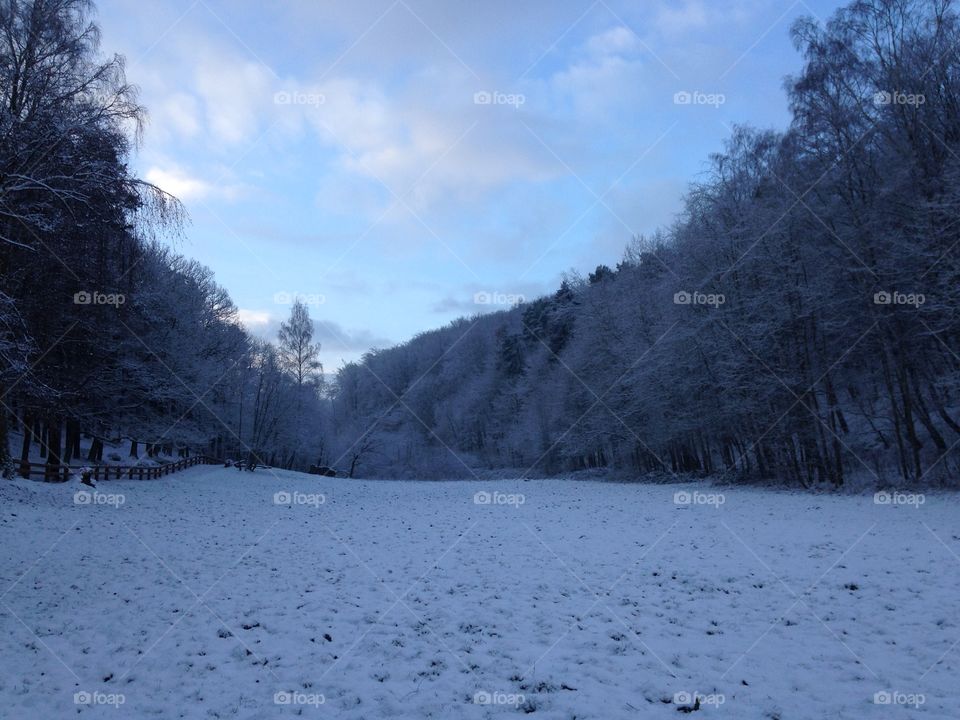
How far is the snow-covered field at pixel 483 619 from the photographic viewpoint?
5461mm

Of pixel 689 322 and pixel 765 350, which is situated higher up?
pixel 689 322

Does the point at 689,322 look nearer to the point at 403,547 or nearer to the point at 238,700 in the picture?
the point at 403,547

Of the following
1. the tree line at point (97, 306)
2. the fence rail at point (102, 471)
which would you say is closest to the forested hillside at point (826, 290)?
the tree line at point (97, 306)

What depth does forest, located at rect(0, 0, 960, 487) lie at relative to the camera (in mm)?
7656

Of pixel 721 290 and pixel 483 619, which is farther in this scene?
pixel 721 290

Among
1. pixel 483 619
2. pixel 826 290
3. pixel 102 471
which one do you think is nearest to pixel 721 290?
pixel 826 290

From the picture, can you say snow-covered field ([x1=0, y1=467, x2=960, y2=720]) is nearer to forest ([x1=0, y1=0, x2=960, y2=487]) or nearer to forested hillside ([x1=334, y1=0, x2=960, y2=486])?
forest ([x1=0, y1=0, x2=960, y2=487])

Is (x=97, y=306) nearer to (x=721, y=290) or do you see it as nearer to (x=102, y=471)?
(x=102, y=471)

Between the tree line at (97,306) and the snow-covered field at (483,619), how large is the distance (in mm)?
4108

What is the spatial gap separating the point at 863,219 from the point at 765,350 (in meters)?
6.40

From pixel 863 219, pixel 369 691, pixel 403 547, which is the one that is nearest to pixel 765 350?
pixel 863 219

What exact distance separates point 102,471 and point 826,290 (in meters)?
31.9

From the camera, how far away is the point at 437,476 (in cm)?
7044

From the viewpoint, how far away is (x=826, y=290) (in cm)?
2080
